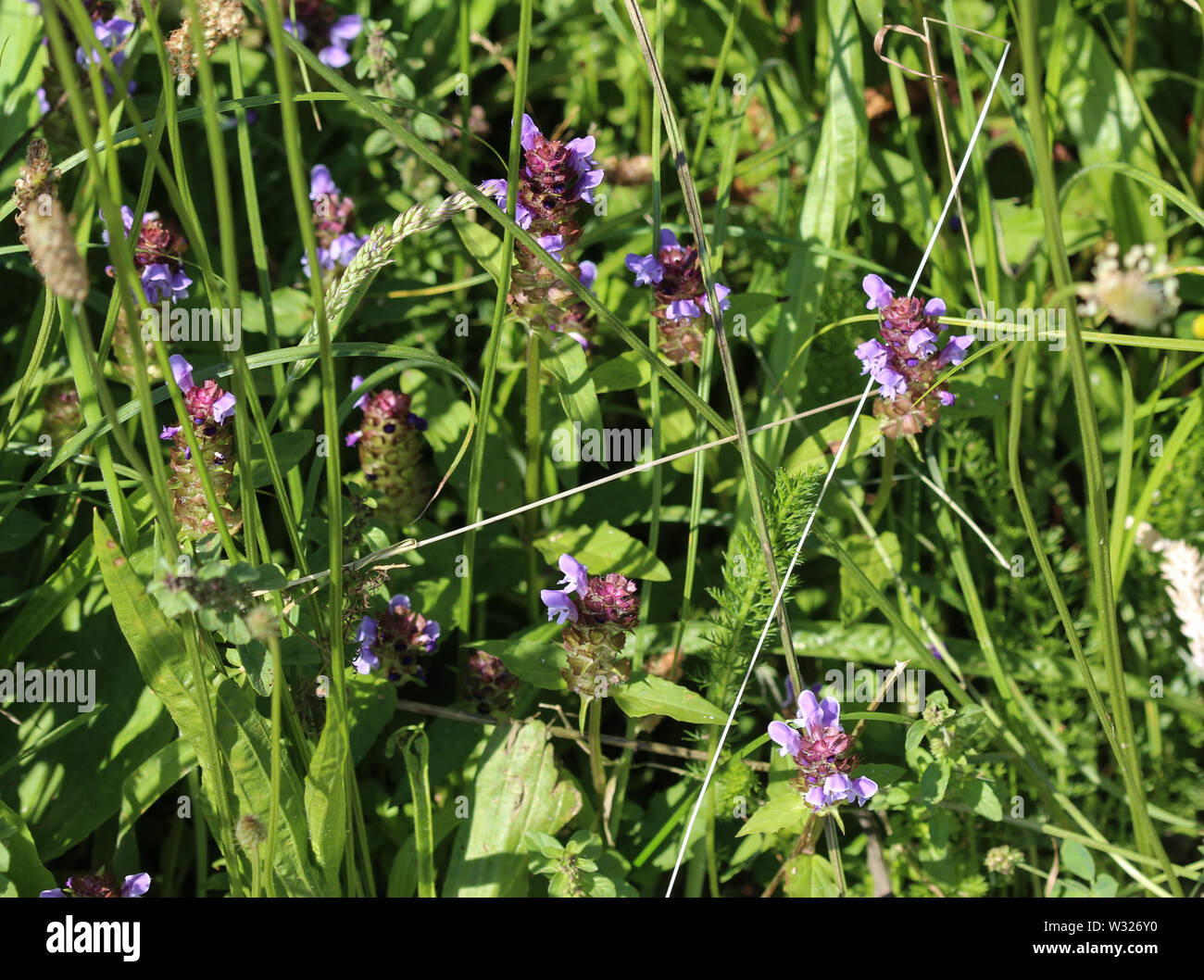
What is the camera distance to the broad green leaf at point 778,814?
1703 mm

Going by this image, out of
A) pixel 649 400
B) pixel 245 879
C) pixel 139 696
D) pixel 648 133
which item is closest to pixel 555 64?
pixel 648 133

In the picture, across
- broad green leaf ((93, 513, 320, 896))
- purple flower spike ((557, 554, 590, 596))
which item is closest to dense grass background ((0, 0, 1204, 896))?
broad green leaf ((93, 513, 320, 896))

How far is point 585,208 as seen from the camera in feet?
8.52

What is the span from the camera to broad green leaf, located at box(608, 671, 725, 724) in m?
1.71

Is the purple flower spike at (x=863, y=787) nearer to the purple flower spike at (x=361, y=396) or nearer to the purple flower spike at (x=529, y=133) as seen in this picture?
the purple flower spike at (x=361, y=396)

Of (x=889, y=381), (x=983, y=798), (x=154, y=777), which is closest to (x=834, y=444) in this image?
(x=889, y=381)

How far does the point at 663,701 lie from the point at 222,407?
2.95 feet

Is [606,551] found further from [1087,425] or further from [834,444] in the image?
[1087,425]

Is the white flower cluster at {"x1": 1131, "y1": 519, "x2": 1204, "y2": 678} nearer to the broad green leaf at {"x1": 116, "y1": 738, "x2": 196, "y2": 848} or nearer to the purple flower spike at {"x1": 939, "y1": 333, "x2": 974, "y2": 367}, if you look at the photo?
the purple flower spike at {"x1": 939, "y1": 333, "x2": 974, "y2": 367}

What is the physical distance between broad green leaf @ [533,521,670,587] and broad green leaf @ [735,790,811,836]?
17.8 inches

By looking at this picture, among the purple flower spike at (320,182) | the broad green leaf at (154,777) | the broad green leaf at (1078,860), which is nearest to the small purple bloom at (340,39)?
the purple flower spike at (320,182)

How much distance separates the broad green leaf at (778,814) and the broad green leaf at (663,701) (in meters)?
0.18

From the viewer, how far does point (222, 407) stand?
1651mm

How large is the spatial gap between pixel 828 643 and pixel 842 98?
123 cm
